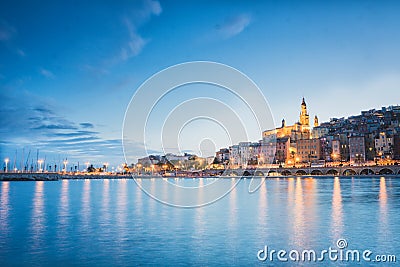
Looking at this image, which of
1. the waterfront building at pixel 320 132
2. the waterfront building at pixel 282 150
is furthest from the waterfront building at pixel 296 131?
the waterfront building at pixel 320 132

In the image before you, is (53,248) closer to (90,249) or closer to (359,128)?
(90,249)

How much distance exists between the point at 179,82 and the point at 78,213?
32.3 ft

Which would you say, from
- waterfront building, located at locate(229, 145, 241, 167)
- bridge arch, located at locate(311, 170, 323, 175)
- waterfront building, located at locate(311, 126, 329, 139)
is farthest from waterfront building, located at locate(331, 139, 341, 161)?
waterfront building, located at locate(229, 145, 241, 167)

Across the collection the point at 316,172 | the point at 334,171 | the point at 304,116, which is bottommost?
the point at 316,172

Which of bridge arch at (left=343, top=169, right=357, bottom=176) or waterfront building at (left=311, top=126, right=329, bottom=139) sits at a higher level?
waterfront building at (left=311, top=126, right=329, bottom=139)

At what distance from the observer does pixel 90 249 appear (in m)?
10.3

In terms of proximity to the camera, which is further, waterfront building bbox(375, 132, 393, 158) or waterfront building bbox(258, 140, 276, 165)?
waterfront building bbox(258, 140, 276, 165)

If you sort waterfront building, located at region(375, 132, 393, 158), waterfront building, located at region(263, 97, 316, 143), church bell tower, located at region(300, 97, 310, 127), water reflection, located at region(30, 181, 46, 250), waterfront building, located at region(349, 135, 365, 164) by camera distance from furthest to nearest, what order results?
1. church bell tower, located at region(300, 97, 310, 127)
2. waterfront building, located at region(263, 97, 316, 143)
3. waterfront building, located at region(349, 135, 365, 164)
4. waterfront building, located at region(375, 132, 393, 158)
5. water reflection, located at region(30, 181, 46, 250)

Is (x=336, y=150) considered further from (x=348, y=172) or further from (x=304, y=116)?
(x=304, y=116)

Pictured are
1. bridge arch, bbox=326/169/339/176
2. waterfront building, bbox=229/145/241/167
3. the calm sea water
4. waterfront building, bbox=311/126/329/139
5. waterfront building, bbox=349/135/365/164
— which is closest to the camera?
the calm sea water

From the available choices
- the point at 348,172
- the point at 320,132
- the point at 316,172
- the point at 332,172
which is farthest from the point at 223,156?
the point at 348,172

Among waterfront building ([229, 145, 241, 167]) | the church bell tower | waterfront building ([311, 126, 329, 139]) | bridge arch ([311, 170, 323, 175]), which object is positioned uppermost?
the church bell tower

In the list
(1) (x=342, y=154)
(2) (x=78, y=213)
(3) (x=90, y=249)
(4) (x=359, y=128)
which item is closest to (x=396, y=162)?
(1) (x=342, y=154)

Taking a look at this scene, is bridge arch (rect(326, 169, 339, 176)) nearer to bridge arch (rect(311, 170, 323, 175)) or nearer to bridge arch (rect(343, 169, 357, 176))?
bridge arch (rect(343, 169, 357, 176))
